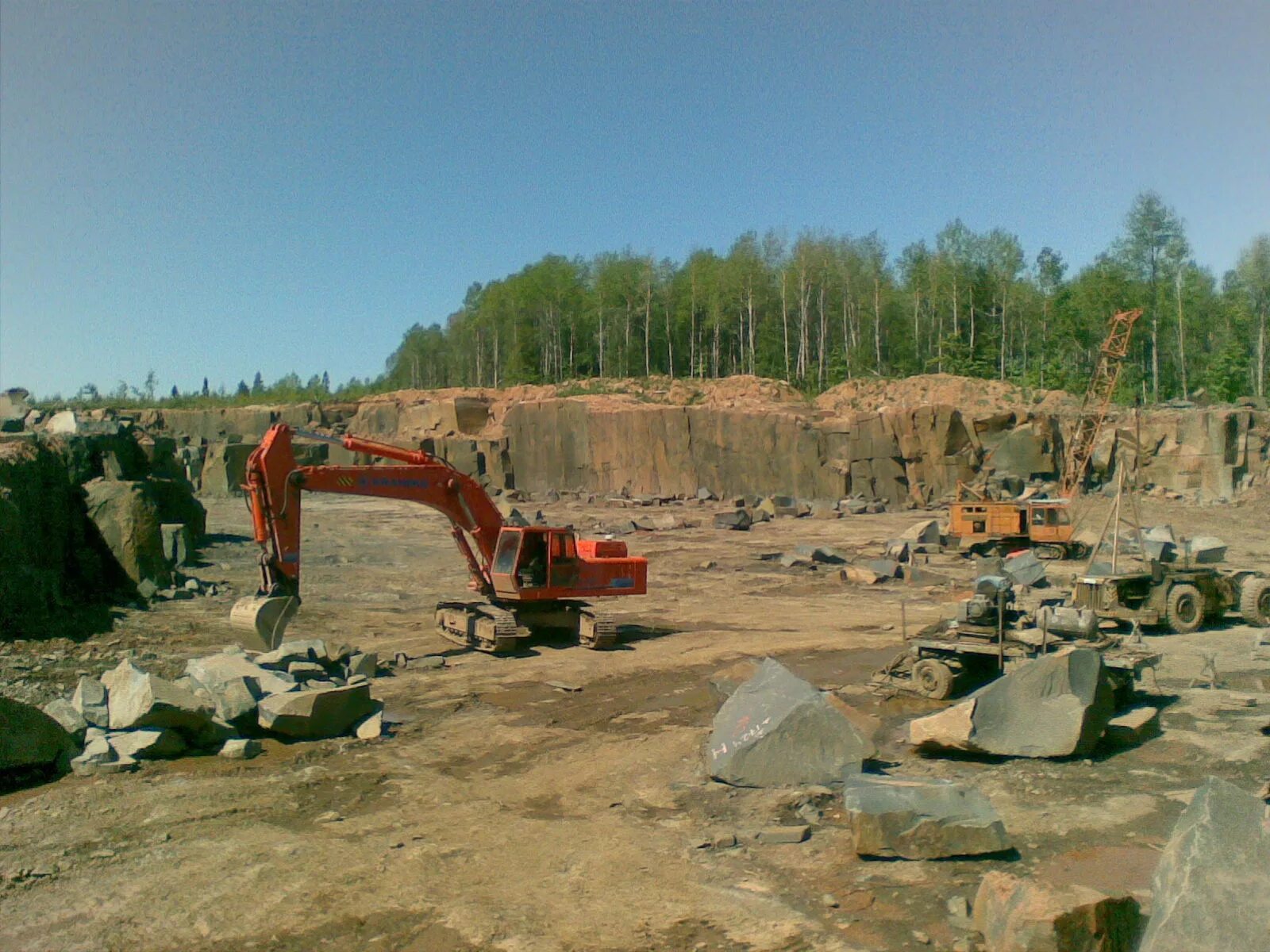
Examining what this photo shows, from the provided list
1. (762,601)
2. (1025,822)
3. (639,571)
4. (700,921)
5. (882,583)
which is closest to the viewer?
(700,921)

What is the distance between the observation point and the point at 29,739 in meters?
8.63

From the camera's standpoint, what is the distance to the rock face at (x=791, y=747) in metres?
8.30

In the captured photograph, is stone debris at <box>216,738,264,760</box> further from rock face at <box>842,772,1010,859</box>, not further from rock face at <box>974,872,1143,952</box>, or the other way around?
rock face at <box>974,872,1143,952</box>

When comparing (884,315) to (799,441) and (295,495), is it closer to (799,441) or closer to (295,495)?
(799,441)

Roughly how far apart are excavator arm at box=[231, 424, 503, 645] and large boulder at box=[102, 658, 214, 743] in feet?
9.21

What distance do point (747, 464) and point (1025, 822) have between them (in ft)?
117

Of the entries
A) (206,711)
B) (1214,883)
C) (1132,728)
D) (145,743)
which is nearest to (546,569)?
(206,711)

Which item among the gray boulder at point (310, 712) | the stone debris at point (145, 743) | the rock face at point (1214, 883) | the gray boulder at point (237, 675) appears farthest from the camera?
the gray boulder at point (237, 675)

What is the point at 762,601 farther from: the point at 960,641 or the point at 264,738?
the point at 264,738

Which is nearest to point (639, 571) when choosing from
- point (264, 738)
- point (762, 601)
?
point (762, 601)

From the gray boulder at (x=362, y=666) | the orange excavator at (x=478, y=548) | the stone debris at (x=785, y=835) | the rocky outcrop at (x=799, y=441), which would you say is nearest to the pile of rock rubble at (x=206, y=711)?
the gray boulder at (x=362, y=666)

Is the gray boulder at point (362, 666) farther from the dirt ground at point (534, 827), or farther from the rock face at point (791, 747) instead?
the rock face at point (791, 747)

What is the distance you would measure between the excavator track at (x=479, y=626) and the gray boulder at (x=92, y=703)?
5709 millimetres

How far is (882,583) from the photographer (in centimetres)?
2338
